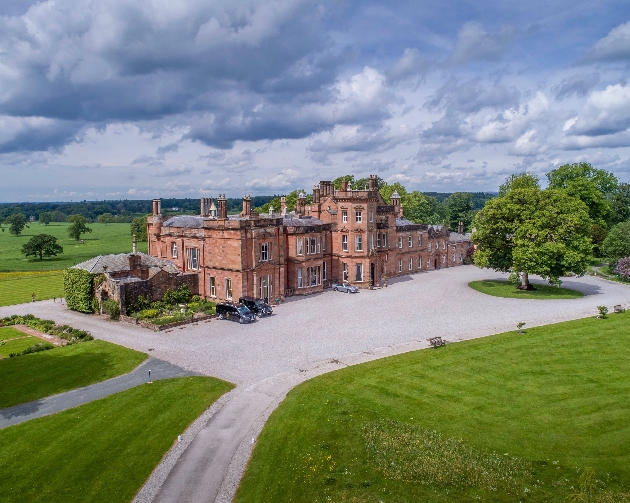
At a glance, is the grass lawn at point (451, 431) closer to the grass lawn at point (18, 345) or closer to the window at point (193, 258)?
the grass lawn at point (18, 345)

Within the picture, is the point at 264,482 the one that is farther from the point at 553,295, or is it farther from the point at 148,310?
the point at 553,295

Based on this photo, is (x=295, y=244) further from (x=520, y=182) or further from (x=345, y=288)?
(x=520, y=182)

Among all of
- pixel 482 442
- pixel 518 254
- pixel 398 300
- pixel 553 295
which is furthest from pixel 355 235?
pixel 482 442

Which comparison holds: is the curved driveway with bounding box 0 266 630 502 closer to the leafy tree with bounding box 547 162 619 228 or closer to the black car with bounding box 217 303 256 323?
the black car with bounding box 217 303 256 323

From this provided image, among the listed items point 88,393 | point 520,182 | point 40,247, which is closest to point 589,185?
point 520,182

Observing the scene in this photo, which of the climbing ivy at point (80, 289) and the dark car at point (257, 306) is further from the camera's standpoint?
the climbing ivy at point (80, 289)

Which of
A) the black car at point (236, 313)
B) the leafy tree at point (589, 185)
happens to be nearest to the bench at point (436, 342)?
the black car at point (236, 313)

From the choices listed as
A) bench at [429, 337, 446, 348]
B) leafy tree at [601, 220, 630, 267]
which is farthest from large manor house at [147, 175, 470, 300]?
leafy tree at [601, 220, 630, 267]
